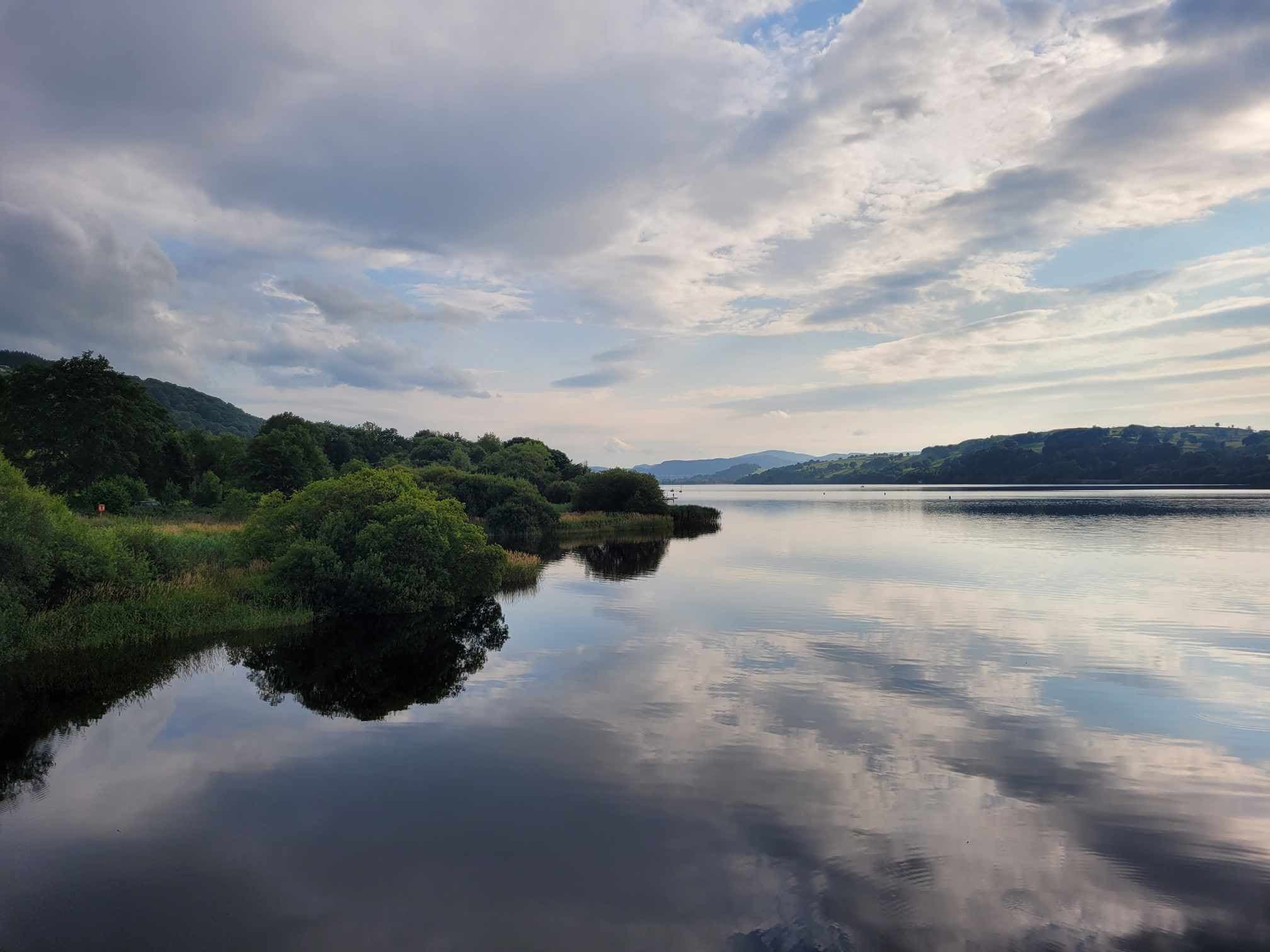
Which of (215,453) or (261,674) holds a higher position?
(215,453)

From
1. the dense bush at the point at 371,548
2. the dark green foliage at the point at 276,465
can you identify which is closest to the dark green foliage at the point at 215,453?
the dark green foliage at the point at 276,465

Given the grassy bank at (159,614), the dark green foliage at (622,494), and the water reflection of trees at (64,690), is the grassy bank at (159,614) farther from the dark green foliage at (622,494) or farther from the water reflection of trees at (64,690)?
the dark green foliage at (622,494)

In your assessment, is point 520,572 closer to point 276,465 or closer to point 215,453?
point 276,465

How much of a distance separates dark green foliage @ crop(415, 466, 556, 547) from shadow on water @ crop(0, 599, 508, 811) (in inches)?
2154

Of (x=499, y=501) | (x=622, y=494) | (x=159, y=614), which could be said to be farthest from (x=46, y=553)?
(x=622, y=494)

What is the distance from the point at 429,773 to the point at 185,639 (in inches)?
835

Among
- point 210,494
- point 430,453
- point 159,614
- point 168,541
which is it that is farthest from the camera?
point 430,453

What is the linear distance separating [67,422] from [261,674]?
72030 mm

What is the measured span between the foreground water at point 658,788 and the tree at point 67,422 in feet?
213

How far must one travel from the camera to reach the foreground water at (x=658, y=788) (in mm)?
12406

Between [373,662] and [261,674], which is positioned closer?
[261,674]

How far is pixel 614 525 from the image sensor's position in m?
106

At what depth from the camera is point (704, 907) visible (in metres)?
12.6

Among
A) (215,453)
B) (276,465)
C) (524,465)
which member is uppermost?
(215,453)
